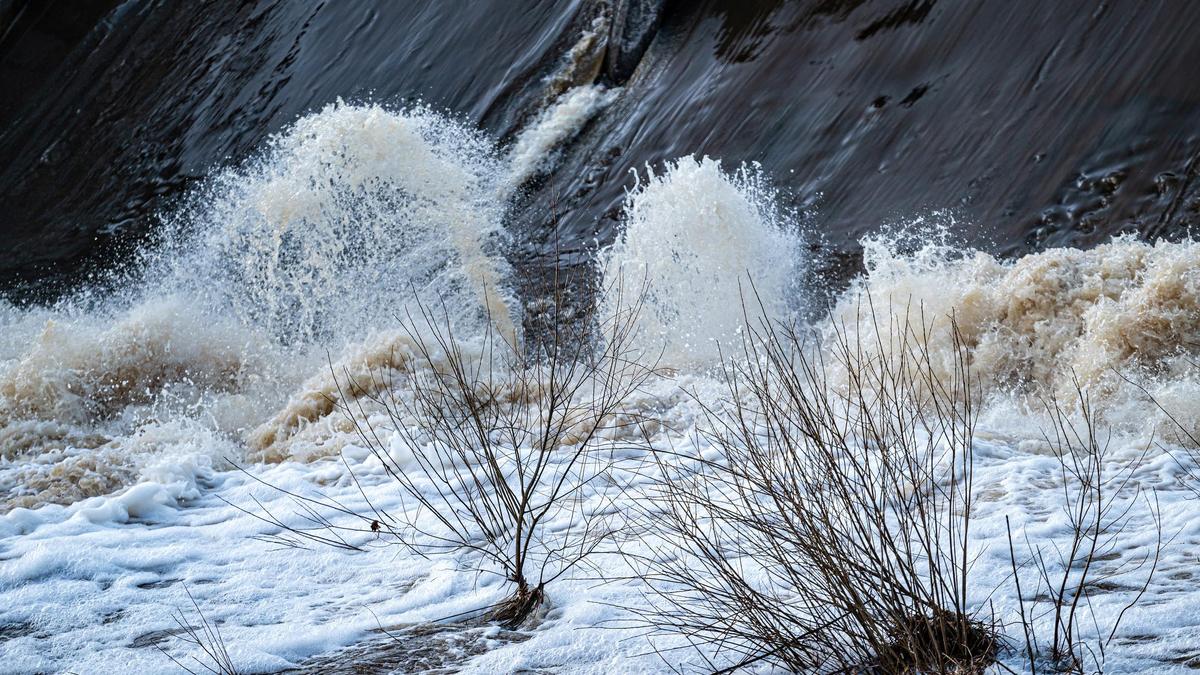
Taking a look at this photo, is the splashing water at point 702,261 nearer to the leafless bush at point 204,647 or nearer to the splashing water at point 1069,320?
the splashing water at point 1069,320

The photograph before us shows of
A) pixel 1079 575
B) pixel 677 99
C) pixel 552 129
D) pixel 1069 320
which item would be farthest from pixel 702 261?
pixel 1079 575

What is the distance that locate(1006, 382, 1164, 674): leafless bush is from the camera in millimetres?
3096

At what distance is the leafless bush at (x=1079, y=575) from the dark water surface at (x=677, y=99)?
2.51 metres

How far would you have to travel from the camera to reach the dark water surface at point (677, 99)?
6.92 meters

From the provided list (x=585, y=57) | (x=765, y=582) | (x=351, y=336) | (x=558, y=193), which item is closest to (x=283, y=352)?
(x=351, y=336)

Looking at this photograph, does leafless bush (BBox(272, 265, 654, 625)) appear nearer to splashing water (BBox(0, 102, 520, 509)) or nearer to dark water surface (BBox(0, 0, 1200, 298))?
splashing water (BBox(0, 102, 520, 509))

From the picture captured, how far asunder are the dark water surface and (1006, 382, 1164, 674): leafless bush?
2.51 m

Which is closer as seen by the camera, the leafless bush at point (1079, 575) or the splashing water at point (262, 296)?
the leafless bush at point (1079, 575)

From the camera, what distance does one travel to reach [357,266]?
28.9ft

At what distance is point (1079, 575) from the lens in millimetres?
3803

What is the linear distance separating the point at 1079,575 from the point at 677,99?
6044mm

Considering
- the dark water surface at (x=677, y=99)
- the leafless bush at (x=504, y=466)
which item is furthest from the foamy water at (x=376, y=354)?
the dark water surface at (x=677, y=99)

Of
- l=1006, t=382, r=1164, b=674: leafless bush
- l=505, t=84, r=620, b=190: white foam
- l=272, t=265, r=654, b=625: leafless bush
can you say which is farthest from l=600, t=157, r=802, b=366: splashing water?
l=1006, t=382, r=1164, b=674: leafless bush

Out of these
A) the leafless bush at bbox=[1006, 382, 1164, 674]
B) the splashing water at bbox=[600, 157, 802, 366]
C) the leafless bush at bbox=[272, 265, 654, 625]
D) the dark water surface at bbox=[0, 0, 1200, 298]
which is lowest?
the leafless bush at bbox=[1006, 382, 1164, 674]
